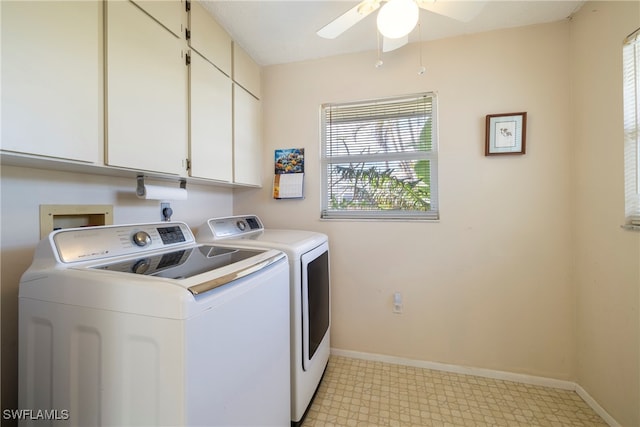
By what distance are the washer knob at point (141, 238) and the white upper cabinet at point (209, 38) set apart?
1035 mm

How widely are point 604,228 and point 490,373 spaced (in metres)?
1.18

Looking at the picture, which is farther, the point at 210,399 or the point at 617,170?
the point at 617,170

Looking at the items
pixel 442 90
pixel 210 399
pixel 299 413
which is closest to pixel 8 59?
pixel 210 399

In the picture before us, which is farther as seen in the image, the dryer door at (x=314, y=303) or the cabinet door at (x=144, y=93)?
the dryer door at (x=314, y=303)

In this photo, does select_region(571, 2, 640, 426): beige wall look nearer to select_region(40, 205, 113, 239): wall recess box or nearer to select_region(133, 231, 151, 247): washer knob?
select_region(133, 231, 151, 247): washer knob

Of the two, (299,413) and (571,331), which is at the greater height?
(571,331)

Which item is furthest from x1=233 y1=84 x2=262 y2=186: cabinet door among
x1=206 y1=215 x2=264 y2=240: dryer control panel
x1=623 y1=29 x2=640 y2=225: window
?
x1=623 y1=29 x2=640 y2=225: window

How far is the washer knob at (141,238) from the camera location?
1.11 m

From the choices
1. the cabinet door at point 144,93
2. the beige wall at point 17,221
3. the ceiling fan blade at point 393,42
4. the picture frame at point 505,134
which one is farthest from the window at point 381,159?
the beige wall at point 17,221

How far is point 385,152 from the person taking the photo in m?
1.98

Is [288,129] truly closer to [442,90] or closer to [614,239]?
[442,90]

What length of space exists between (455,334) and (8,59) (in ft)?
8.36

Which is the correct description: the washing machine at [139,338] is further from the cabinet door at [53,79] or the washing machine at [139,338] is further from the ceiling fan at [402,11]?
the ceiling fan at [402,11]

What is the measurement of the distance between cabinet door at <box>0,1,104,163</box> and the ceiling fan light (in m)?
1.17
